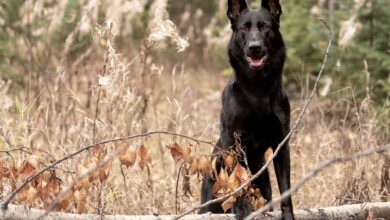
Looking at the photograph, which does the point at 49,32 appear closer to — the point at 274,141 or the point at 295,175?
the point at 295,175

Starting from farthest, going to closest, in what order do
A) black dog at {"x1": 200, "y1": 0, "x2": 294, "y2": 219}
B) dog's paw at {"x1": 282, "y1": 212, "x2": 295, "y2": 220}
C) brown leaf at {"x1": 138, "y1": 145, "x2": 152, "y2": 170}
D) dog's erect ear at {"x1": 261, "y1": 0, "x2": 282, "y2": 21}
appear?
dog's erect ear at {"x1": 261, "y1": 0, "x2": 282, "y2": 21}, black dog at {"x1": 200, "y1": 0, "x2": 294, "y2": 219}, dog's paw at {"x1": 282, "y1": 212, "x2": 295, "y2": 220}, brown leaf at {"x1": 138, "y1": 145, "x2": 152, "y2": 170}

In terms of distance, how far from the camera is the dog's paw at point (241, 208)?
4.20m

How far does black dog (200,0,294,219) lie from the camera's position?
4.32 meters

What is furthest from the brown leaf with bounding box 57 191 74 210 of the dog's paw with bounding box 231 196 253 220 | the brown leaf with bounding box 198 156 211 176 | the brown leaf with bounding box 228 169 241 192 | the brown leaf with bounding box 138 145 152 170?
the dog's paw with bounding box 231 196 253 220

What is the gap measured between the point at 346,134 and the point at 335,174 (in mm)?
452

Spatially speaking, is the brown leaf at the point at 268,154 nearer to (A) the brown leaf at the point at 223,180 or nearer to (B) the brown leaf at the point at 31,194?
(A) the brown leaf at the point at 223,180

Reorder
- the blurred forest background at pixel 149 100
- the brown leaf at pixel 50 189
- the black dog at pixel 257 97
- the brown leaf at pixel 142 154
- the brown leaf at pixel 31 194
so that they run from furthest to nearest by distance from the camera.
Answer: the blurred forest background at pixel 149 100, the black dog at pixel 257 97, the brown leaf at pixel 142 154, the brown leaf at pixel 50 189, the brown leaf at pixel 31 194

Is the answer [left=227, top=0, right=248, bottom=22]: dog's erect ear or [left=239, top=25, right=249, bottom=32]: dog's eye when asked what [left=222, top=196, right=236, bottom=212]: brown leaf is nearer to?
[left=239, top=25, right=249, bottom=32]: dog's eye

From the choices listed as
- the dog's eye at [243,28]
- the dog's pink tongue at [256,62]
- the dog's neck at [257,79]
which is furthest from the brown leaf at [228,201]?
the dog's eye at [243,28]

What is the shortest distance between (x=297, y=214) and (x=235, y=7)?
4.88ft

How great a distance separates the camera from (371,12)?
8.42 m

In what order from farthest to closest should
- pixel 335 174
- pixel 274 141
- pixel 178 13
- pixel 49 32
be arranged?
pixel 178 13, pixel 49 32, pixel 335 174, pixel 274 141

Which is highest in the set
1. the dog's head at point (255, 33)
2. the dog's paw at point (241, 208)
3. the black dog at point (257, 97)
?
the dog's head at point (255, 33)

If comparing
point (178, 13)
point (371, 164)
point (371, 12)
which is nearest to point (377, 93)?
point (371, 12)
